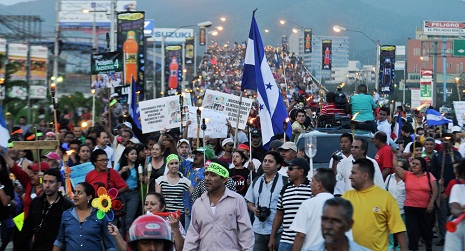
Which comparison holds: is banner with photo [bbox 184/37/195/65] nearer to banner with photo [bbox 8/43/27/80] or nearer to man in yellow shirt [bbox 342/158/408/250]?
banner with photo [bbox 8/43/27/80]

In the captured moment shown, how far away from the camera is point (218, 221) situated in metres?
Result: 9.18

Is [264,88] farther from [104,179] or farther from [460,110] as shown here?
[460,110]

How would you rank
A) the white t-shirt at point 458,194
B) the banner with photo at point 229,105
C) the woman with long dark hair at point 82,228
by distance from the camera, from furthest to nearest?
the banner with photo at point 229,105 → the woman with long dark hair at point 82,228 → the white t-shirt at point 458,194

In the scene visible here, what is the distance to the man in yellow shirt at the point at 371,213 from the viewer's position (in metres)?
8.67

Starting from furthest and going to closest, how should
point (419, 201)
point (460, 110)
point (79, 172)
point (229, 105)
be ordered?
1. point (460, 110)
2. point (229, 105)
3. point (419, 201)
4. point (79, 172)

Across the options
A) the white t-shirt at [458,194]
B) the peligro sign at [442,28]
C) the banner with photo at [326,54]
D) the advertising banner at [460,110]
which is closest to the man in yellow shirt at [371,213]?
the white t-shirt at [458,194]

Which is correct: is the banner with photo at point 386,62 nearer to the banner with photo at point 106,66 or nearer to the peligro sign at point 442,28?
the banner with photo at point 106,66

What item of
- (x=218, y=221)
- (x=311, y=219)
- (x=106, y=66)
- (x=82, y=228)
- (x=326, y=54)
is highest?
(x=326, y=54)

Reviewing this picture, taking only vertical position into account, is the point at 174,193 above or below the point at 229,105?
below

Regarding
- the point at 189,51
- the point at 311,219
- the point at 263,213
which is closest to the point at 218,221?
the point at 311,219

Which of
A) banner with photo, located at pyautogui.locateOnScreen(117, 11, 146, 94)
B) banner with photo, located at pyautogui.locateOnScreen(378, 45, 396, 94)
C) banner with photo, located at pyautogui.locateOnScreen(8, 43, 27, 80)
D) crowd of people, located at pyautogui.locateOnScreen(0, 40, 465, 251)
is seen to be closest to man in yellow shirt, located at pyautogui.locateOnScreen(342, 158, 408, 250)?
crowd of people, located at pyautogui.locateOnScreen(0, 40, 465, 251)

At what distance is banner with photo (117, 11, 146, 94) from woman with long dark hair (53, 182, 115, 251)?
2749 cm

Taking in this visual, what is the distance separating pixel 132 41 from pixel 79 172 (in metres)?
24.2

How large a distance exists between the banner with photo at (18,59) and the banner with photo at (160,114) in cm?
1687
